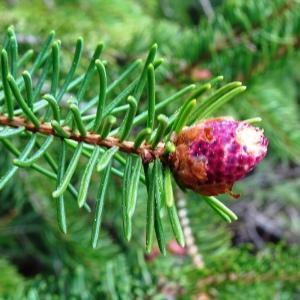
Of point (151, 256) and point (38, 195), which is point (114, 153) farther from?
point (38, 195)

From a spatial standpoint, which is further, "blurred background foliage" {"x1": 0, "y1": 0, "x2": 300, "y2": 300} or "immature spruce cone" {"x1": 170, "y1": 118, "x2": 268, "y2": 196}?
"blurred background foliage" {"x1": 0, "y1": 0, "x2": 300, "y2": 300}

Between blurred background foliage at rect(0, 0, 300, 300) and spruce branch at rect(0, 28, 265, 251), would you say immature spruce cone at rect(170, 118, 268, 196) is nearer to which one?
spruce branch at rect(0, 28, 265, 251)

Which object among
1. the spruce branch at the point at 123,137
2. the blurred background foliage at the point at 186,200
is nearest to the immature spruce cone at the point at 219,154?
the spruce branch at the point at 123,137

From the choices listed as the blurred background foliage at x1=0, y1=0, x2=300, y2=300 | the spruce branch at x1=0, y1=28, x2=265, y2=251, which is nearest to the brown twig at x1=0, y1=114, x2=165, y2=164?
the spruce branch at x1=0, y1=28, x2=265, y2=251

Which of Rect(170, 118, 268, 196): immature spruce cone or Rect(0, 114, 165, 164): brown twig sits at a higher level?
Rect(0, 114, 165, 164): brown twig

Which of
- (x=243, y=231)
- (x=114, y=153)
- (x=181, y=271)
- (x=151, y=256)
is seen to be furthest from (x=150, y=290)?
(x=243, y=231)

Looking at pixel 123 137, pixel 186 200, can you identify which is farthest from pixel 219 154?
pixel 186 200
